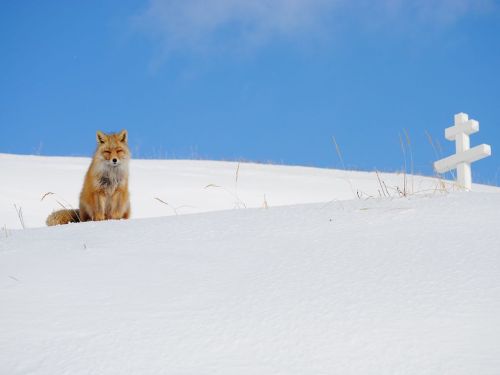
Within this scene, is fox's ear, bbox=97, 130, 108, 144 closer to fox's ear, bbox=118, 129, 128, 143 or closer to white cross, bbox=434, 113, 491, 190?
fox's ear, bbox=118, 129, 128, 143

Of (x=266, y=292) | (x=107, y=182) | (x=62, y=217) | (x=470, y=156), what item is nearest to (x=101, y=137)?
(x=107, y=182)

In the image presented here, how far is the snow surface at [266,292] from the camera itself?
1989 millimetres

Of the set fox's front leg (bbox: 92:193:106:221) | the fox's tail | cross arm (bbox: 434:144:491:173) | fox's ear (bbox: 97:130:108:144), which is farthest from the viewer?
cross arm (bbox: 434:144:491:173)

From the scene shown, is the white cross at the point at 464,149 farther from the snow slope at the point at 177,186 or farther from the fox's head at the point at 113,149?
the fox's head at the point at 113,149

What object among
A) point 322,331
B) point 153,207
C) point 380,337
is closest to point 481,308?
point 380,337

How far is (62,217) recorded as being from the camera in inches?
232

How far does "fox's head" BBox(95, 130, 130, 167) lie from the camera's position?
18.4ft

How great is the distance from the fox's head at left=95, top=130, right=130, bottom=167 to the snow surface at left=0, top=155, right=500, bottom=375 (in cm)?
163

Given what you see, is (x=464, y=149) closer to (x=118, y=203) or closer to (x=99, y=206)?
(x=118, y=203)

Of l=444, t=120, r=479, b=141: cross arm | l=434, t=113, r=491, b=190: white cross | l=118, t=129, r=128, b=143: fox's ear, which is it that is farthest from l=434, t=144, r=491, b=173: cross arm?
l=118, t=129, r=128, b=143: fox's ear

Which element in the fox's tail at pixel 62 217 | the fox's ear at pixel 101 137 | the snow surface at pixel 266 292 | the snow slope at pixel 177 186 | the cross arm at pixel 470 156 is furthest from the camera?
the snow slope at pixel 177 186

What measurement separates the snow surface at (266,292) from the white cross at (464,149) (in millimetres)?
4683

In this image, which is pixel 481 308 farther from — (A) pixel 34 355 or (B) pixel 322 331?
(A) pixel 34 355

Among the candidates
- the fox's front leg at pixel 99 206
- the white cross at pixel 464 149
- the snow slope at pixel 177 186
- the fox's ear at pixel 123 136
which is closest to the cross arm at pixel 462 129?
the white cross at pixel 464 149
